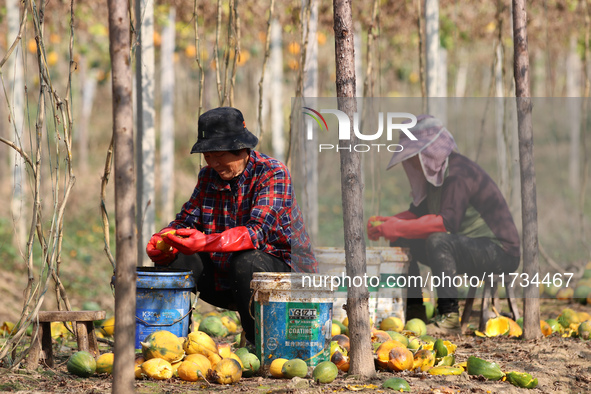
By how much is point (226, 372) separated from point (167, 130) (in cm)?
612

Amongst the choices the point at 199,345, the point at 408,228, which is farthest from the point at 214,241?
the point at 408,228

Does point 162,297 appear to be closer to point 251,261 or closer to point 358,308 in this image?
point 251,261

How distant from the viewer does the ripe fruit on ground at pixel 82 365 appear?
2430mm

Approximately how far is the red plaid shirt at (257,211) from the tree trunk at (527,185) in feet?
3.77

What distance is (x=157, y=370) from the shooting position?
92.7 inches

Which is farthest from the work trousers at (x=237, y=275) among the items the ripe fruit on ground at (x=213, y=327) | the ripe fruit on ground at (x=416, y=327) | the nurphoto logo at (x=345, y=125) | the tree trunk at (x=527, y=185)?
the tree trunk at (x=527, y=185)

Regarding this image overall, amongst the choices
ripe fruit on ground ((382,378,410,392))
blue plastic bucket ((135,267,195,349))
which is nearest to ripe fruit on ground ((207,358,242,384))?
blue plastic bucket ((135,267,195,349))

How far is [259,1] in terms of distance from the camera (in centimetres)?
1004

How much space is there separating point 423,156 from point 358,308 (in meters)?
1.46

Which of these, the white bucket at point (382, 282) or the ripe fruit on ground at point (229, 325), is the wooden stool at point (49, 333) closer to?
the ripe fruit on ground at point (229, 325)

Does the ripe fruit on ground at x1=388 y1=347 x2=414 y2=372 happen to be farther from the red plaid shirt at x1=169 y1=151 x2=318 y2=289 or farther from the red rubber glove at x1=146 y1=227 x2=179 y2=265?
the red rubber glove at x1=146 y1=227 x2=179 y2=265

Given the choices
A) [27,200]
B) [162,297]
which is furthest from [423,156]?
[27,200]

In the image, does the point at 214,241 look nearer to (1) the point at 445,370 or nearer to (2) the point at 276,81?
(1) the point at 445,370

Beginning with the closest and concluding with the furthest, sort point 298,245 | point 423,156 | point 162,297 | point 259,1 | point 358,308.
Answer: point 358,308
point 162,297
point 298,245
point 423,156
point 259,1
